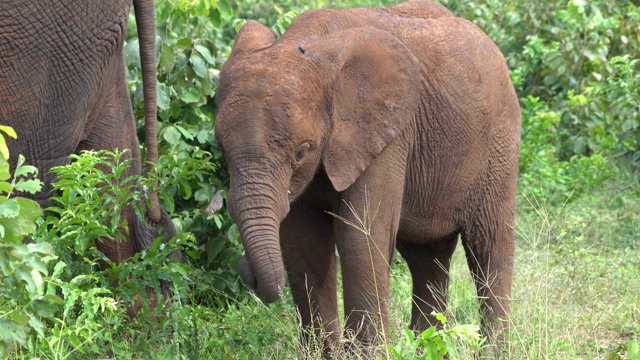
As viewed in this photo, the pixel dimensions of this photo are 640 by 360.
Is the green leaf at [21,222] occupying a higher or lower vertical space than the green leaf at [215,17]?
higher

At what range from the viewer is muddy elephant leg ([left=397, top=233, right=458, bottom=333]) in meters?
5.70

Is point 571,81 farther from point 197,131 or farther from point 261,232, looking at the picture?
point 261,232

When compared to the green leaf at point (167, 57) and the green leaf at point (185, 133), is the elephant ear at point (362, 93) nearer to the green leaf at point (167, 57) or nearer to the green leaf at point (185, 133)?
the green leaf at point (185, 133)

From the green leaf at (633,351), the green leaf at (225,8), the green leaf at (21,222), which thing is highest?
the green leaf at (21,222)

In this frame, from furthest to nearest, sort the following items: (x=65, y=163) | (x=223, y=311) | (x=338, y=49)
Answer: (x=223, y=311) → (x=65, y=163) → (x=338, y=49)

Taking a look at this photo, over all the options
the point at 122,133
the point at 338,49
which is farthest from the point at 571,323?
the point at 122,133

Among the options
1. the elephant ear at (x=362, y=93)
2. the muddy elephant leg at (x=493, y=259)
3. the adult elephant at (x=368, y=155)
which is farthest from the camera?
the muddy elephant leg at (x=493, y=259)

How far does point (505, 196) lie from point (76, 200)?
181 cm

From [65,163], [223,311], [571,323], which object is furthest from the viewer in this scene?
[223,311]

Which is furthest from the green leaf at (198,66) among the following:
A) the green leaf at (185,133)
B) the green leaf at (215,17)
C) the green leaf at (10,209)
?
the green leaf at (10,209)

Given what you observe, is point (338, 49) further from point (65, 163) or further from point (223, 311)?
point (223, 311)

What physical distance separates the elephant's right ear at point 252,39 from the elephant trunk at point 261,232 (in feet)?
1.86

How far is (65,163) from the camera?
5152mm

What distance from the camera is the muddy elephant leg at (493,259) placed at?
5.44 m
